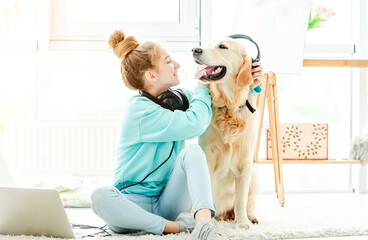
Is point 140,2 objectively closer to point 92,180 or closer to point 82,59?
point 82,59

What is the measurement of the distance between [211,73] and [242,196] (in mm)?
537

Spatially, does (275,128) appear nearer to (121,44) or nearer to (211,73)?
(211,73)

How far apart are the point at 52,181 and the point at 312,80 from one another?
6.78ft

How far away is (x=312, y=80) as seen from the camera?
11.3ft

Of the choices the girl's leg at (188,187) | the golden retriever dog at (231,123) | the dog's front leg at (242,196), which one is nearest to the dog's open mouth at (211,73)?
the golden retriever dog at (231,123)

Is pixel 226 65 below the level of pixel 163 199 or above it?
above

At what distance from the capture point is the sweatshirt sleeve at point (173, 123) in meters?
1.73

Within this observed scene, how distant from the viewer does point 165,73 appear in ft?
6.18

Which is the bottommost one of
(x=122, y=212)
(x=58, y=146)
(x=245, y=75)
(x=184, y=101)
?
(x=122, y=212)

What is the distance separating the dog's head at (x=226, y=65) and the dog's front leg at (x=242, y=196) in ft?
1.28

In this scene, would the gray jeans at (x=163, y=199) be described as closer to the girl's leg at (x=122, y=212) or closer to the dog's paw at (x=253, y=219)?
the girl's leg at (x=122, y=212)

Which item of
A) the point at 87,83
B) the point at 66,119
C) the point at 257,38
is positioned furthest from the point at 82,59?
the point at 257,38

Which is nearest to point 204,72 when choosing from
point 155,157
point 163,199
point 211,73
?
point 211,73

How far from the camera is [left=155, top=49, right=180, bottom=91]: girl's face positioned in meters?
1.88
